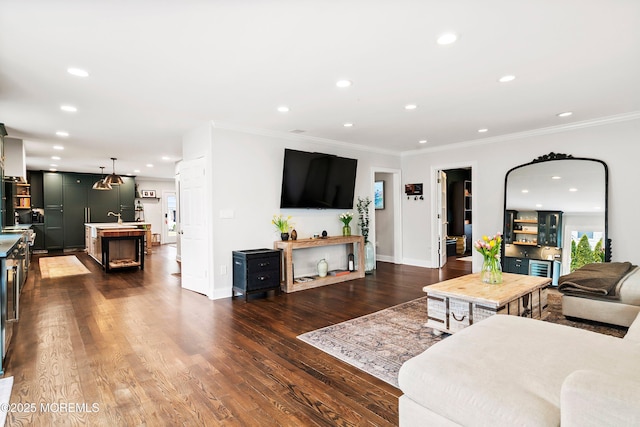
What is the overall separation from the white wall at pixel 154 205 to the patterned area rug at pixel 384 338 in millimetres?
10610

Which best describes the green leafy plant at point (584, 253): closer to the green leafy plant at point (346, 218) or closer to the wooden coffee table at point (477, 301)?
the wooden coffee table at point (477, 301)

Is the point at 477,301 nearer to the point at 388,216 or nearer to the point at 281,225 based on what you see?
the point at 281,225

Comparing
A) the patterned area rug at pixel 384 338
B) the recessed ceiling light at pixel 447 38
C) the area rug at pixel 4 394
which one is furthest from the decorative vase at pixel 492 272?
the area rug at pixel 4 394

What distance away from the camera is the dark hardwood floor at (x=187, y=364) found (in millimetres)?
2056

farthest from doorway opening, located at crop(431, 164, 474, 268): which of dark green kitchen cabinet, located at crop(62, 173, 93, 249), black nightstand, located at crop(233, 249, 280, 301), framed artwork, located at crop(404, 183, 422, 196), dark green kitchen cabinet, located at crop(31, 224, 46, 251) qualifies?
dark green kitchen cabinet, located at crop(31, 224, 46, 251)

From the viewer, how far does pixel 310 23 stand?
7.32 feet

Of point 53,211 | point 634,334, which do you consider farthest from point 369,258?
point 53,211

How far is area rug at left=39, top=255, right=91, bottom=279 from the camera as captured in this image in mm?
6617

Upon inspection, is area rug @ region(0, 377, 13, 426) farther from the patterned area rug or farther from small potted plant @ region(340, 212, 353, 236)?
small potted plant @ region(340, 212, 353, 236)

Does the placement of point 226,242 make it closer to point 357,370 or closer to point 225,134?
point 225,134

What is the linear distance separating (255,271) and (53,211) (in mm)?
8995

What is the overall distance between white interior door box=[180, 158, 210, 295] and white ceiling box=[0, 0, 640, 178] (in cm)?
74

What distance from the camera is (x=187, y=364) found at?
2.71 meters

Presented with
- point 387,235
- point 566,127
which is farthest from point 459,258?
point 566,127
